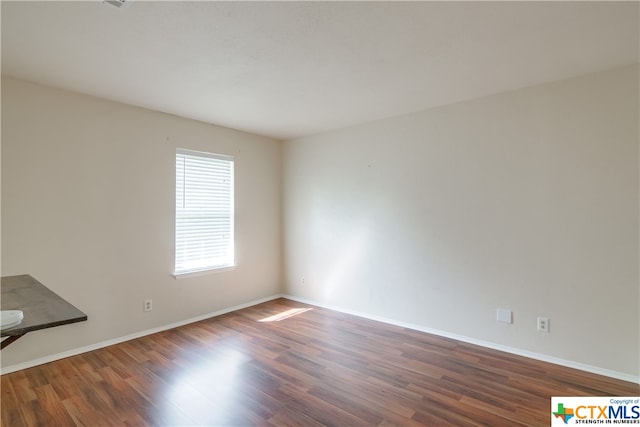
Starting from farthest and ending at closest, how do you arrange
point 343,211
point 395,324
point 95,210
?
point 343,211, point 395,324, point 95,210

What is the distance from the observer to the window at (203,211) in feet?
12.5

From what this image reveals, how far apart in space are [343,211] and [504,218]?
1.95 metres

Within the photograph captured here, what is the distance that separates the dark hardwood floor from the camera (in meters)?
2.05

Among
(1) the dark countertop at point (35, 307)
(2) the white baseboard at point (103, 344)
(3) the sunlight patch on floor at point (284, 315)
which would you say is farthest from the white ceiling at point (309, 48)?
(3) the sunlight patch on floor at point (284, 315)

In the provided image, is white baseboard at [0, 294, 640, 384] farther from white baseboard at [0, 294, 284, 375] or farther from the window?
the window

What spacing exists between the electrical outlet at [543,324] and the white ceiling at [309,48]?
2162 mm

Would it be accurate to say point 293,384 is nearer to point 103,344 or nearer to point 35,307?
point 35,307

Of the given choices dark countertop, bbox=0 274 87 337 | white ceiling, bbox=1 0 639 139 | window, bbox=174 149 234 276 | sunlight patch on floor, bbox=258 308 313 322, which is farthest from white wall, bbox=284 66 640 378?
dark countertop, bbox=0 274 87 337

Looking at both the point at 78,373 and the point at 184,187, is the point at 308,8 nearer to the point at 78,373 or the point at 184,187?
the point at 184,187

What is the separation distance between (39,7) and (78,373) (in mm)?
2694

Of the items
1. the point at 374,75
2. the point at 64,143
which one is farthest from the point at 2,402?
the point at 374,75

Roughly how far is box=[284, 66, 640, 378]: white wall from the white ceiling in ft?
1.13

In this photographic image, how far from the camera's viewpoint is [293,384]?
243cm

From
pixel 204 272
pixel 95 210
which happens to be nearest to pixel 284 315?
pixel 204 272
